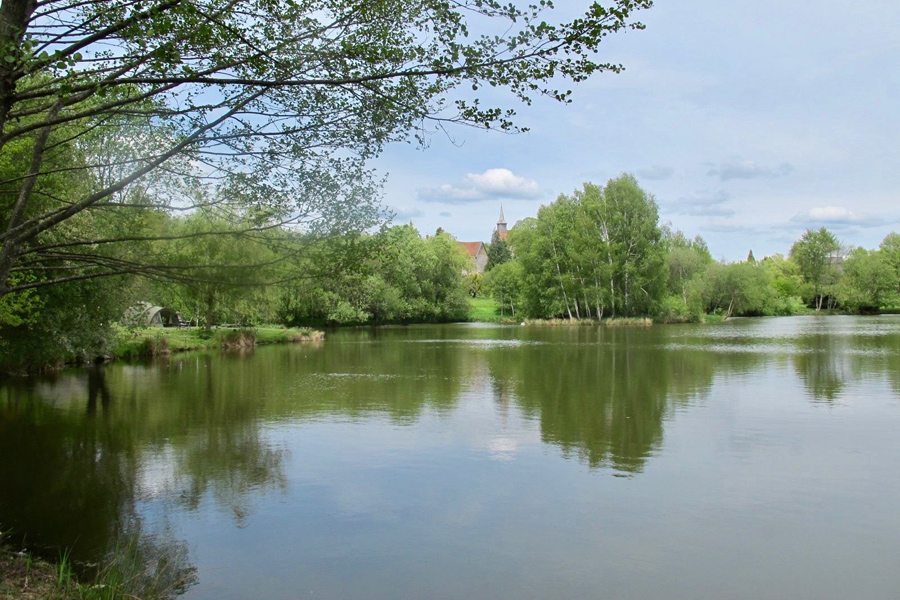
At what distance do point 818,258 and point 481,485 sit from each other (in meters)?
93.9

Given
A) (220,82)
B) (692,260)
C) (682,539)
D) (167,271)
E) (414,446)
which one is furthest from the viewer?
(692,260)

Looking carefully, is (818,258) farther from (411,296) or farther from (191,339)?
(191,339)

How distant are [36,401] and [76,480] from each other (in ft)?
30.0

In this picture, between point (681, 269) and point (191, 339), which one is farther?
point (681, 269)

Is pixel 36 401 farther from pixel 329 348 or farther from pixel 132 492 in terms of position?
pixel 329 348

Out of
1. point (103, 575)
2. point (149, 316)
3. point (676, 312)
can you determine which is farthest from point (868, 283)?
point (103, 575)

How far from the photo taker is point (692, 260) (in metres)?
72.2

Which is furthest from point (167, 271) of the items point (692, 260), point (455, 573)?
point (692, 260)

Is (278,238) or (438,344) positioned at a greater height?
(278,238)

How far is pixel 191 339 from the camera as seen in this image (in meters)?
36.2

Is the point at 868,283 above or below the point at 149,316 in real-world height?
above

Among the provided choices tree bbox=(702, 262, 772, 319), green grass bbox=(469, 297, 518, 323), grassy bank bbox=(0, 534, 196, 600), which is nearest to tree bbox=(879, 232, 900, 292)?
tree bbox=(702, 262, 772, 319)

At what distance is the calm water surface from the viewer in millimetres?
6551

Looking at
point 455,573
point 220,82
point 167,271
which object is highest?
point 220,82
